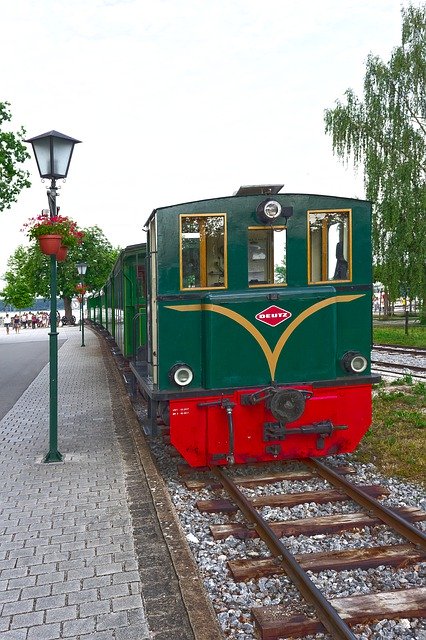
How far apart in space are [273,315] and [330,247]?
99 centimetres

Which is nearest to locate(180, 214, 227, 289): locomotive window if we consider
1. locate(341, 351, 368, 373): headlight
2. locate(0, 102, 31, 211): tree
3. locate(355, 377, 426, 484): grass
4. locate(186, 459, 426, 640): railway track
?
locate(341, 351, 368, 373): headlight

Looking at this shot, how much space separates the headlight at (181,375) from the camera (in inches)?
241

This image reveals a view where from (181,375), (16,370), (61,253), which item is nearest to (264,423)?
(181,375)

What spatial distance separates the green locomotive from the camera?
6121 millimetres

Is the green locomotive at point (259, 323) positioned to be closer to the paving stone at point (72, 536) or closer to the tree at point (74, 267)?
the paving stone at point (72, 536)

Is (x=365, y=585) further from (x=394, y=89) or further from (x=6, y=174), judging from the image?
(x=394, y=89)

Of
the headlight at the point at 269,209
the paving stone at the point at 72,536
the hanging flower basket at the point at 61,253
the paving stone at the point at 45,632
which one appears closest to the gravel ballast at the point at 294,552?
the paving stone at the point at 72,536

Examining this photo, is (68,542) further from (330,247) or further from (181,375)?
(330,247)

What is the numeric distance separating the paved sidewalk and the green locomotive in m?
1.13

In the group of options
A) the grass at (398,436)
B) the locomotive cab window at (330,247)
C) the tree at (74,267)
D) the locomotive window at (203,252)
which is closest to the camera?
the locomotive window at (203,252)

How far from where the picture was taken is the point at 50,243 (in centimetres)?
759

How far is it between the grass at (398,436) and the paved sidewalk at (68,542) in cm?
291

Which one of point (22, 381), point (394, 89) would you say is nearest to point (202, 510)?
point (22, 381)

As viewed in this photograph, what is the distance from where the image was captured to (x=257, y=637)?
3494 millimetres
